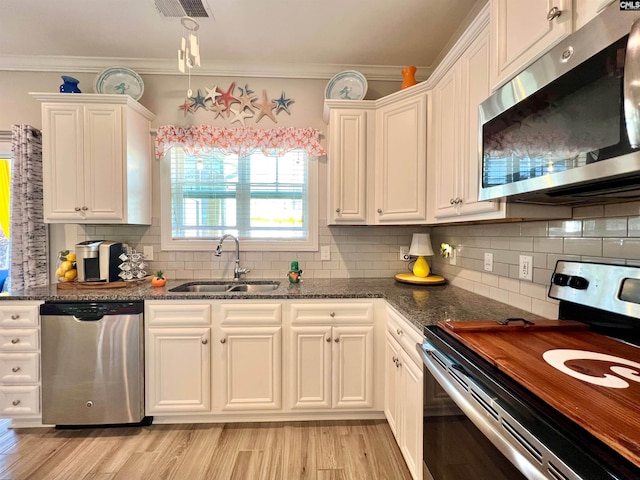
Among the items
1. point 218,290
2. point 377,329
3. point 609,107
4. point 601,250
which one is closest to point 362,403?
point 377,329

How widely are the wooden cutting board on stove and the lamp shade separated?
1.22 meters

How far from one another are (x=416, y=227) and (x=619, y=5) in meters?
2.06

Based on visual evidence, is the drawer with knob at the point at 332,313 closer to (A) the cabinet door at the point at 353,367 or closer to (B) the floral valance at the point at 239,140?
(A) the cabinet door at the point at 353,367

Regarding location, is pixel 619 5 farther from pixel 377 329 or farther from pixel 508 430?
pixel 377 329

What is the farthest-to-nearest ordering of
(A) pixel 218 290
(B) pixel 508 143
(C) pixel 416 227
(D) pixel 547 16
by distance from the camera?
(C) pixel 416 227 → (A) pixel 218 290 → (B) pixel 508 143 → (D) pixel 547 16

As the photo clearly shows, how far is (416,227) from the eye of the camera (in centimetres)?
271

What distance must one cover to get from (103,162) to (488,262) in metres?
2.74

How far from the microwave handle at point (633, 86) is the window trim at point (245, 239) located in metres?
2.16

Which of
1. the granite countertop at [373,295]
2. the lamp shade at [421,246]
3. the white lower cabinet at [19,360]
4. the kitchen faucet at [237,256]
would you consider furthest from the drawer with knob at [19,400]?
the lamp shade at [421,246]

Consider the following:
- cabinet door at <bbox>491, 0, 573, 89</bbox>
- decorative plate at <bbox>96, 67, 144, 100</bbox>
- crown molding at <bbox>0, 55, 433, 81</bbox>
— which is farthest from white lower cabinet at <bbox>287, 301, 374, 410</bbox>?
decorative plate at <bbox>96, 67, 144, 100</bbox>

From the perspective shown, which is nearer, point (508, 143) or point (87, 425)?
point (508, 143)

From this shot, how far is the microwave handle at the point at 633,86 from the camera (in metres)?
0.62

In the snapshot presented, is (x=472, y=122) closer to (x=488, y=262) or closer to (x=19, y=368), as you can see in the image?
(x=488, y=262)

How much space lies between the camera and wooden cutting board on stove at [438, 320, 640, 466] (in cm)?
58
